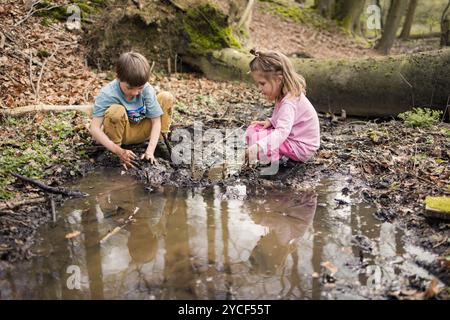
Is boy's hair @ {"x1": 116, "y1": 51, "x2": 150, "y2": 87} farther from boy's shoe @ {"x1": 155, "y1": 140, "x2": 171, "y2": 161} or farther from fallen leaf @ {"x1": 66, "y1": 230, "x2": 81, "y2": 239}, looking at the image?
fallen leaf @ {"x1": 66, "y1": 230, "x2": 81, "y2": 239}

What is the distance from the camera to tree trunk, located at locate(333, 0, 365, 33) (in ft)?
58.1

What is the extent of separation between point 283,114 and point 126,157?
163 centimetres

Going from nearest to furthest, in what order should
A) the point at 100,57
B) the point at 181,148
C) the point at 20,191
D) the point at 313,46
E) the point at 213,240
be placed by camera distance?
the point at 213,240 < the point at 20,191 < the point at 181,148 < the point at 100,57 < the point at 313,46

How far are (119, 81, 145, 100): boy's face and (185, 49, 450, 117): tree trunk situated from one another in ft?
12.3

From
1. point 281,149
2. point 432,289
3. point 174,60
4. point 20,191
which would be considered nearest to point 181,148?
point 281,149

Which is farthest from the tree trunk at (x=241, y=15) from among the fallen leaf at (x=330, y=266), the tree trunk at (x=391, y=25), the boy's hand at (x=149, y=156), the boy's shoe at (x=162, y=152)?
the fallen leaf at (x=330, y=266)

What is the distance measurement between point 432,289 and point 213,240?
1434 mm

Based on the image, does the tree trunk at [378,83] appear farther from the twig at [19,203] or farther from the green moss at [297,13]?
the green moss at [297,13]

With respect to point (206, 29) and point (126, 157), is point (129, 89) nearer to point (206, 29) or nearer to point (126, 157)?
point (126, 157)

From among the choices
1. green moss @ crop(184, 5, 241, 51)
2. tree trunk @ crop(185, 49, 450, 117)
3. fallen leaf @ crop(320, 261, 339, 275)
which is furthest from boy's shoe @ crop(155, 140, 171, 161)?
green moss @ crop(184, 5, 241, 51)

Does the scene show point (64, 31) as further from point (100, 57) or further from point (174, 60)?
point (174, 60)

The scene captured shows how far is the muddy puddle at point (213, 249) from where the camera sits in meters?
A: 2.47
